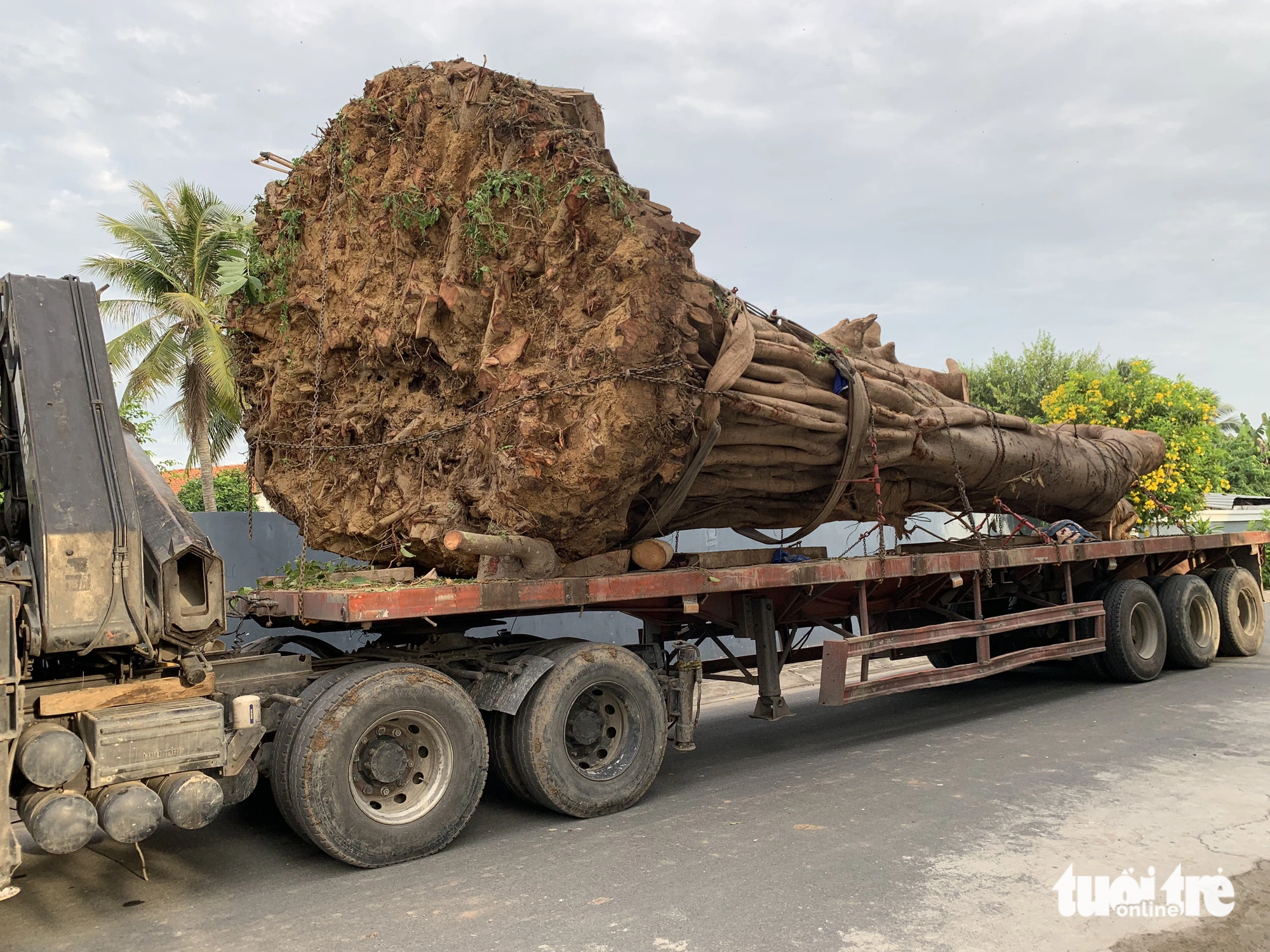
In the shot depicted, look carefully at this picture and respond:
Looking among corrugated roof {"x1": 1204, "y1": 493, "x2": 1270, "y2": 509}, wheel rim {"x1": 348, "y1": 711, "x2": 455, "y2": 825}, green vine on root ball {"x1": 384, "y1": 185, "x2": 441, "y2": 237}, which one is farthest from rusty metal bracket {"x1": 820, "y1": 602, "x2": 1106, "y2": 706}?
corrugated roof {"x1": 1204, "y1": 493, "x2": 1270, "y2": 509}

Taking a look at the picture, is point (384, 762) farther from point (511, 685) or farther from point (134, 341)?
point (134, 341)

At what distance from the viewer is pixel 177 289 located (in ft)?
70.0

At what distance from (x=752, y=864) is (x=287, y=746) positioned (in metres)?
2.52

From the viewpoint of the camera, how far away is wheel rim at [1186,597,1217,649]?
11.9 metres

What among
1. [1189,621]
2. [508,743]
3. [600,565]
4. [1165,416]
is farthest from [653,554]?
[1165,416]

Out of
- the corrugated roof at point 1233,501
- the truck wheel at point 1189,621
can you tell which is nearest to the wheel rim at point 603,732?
the truck wheel at point 1189,621

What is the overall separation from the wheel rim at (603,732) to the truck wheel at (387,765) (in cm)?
73

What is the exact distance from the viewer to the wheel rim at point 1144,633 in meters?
11.1

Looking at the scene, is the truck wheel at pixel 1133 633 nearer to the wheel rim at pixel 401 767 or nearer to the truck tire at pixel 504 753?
the truck tire at pixel 504 753

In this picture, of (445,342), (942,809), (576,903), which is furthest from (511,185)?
(942,809)

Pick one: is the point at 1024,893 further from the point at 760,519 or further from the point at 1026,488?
the point at 1026,488

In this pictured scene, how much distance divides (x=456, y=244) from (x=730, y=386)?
6.81 ft

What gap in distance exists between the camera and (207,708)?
4.74 m

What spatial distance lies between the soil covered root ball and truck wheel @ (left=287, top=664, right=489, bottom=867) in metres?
1.16
